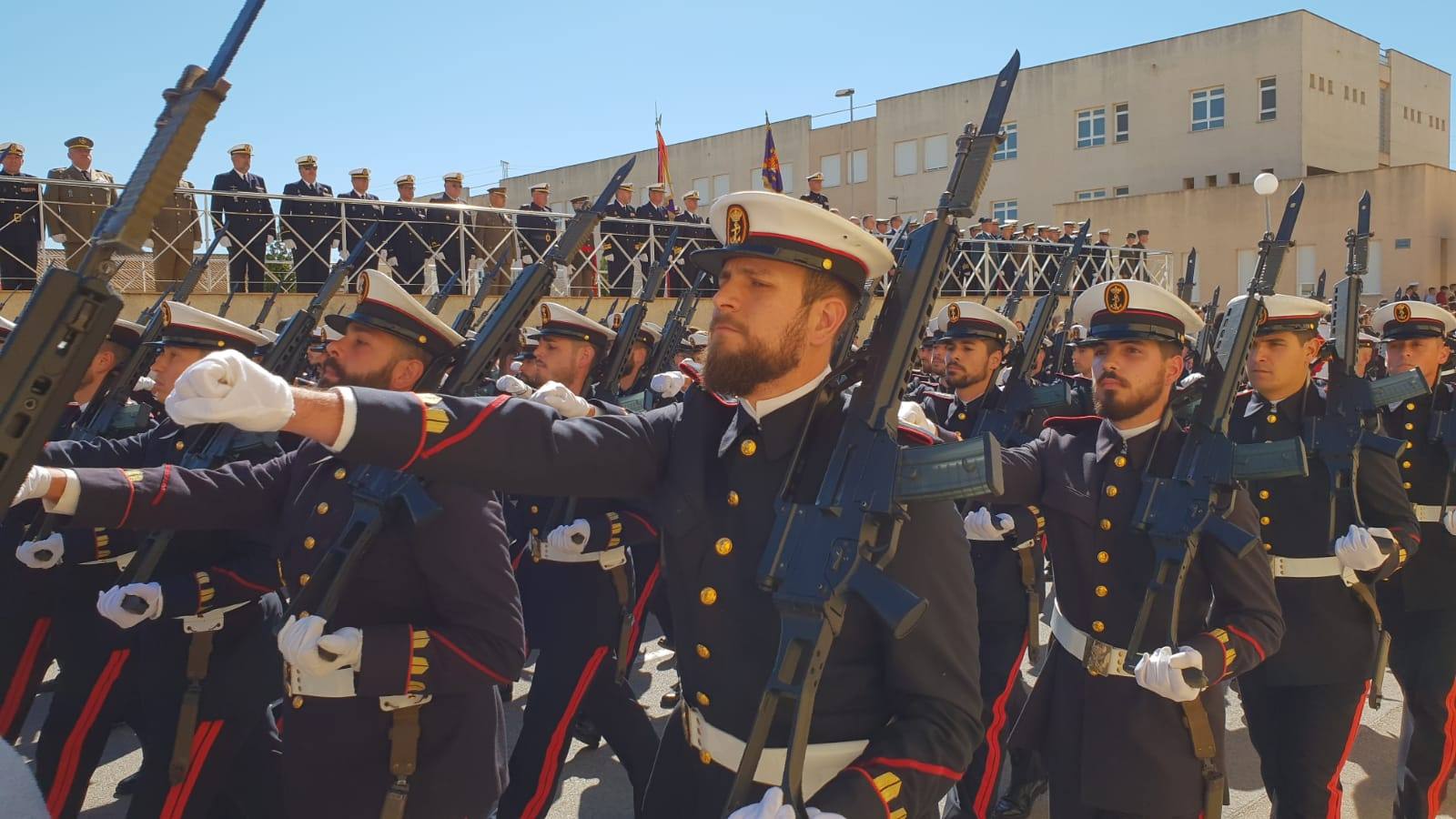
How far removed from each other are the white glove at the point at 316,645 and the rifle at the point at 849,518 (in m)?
1.22

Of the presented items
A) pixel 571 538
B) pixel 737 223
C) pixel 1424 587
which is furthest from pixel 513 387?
pixel 1424 587

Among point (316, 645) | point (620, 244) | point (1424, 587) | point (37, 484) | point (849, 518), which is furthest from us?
point (620, 244)

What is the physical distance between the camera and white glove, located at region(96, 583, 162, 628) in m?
3.54

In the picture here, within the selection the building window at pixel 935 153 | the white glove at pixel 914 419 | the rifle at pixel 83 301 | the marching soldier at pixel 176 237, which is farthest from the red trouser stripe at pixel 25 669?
the building window at pixel 935 153

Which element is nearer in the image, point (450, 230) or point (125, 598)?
point (125, 598)

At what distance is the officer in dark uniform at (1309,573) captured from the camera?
374cm

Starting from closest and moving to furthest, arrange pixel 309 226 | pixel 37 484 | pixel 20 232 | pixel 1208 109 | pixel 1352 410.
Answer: pixel 37 484 → pixel 1352 410 → pixel 20 232 → pixel 309 226 → pixel 1208 109

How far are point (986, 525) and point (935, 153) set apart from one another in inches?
1289

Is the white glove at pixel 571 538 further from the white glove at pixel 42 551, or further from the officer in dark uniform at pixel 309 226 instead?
the officer in dark uniform at pixel 309 226

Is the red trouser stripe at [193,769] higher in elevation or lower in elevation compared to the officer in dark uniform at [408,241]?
lower

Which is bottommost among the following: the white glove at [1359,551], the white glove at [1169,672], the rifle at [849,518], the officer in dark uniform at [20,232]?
the white glove at [1169,672]

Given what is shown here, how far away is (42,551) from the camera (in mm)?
4031

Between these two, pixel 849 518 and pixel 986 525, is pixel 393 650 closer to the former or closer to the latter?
pixel 849 518

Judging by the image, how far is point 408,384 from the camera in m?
3.57
